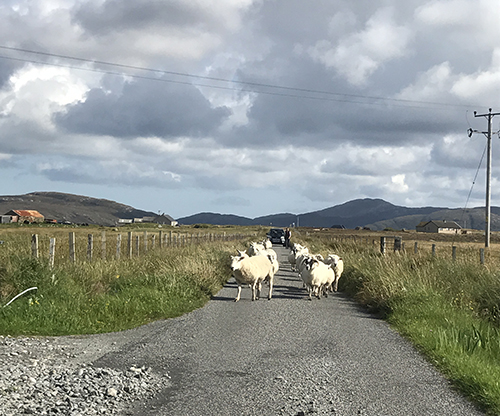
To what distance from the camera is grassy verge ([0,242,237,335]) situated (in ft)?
37.7

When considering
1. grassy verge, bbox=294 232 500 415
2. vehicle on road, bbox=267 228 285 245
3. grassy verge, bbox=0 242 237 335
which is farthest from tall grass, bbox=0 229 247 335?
vehicle on road, bbox=267 228 285 245

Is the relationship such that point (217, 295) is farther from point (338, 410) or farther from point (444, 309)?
point (338, 410)

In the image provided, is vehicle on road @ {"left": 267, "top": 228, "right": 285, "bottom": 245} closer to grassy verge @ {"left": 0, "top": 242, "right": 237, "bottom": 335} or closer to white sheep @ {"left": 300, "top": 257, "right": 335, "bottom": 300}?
grassy verge @ {"left": 0, "top": 242, "right": 237, "bottom": 335}

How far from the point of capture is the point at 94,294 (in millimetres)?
14523

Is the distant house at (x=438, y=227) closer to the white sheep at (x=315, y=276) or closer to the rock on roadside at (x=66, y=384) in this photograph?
the white sheep at (x=315, y=276)

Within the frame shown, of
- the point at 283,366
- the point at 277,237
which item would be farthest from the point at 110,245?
the point at 277,237

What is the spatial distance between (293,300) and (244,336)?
5861 millimetres

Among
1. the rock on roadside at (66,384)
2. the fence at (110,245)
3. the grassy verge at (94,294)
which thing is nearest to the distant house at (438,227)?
the fence at (110,245)

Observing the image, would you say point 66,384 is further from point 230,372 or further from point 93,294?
point 93,294

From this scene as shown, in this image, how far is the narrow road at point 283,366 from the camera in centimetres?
646

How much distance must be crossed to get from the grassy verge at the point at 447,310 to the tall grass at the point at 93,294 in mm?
4821

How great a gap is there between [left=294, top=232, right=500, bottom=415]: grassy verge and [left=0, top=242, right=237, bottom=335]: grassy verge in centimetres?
480

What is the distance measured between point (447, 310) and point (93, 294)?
858cm

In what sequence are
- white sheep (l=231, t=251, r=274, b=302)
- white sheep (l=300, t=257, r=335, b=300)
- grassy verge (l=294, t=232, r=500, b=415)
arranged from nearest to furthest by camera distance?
grassy verge (l=294, t=232, r=500, b=415) → white sheep (l=231, t=251, r=274, b=302) → white sheep (l=300, t=257, r=335, b=300)
